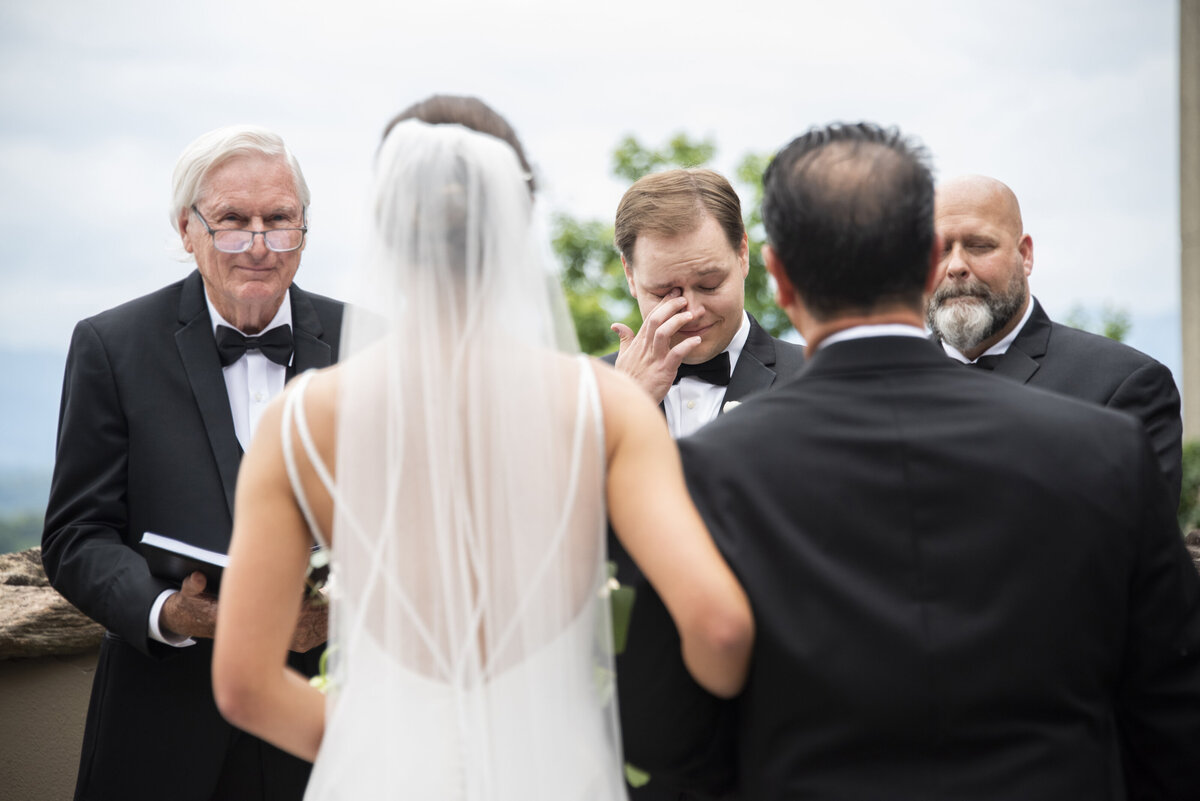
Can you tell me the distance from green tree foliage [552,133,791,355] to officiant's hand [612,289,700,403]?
74.9 ft


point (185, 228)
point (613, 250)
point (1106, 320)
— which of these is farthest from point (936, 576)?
point (1106, 320)

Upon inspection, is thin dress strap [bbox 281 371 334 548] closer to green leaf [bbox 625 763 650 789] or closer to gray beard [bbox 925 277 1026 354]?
green leaf [bbox 625 763 650 789]

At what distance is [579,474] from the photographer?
1.95m

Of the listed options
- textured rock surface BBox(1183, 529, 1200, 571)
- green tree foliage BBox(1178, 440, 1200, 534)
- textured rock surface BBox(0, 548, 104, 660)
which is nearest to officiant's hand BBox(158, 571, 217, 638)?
textured rock surface BBox(0, 548, 104, 660)

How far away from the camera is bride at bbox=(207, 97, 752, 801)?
6.27ft

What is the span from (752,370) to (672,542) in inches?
78.3

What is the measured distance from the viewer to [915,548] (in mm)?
1829

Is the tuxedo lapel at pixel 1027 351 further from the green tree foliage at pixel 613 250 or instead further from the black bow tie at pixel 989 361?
the green tree foliage at pixel 613 250

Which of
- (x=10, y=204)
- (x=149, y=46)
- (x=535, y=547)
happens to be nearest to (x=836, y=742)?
(x=535, y=547)

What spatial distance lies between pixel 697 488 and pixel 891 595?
391 millimetres

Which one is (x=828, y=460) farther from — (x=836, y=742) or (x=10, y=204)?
(x=10, y=204)

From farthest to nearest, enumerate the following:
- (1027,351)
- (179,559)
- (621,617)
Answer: (1027,351) < (179,559) < (621,617)

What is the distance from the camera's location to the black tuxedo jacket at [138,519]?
3.19 metres

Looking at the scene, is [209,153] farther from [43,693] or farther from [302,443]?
[43,693]
